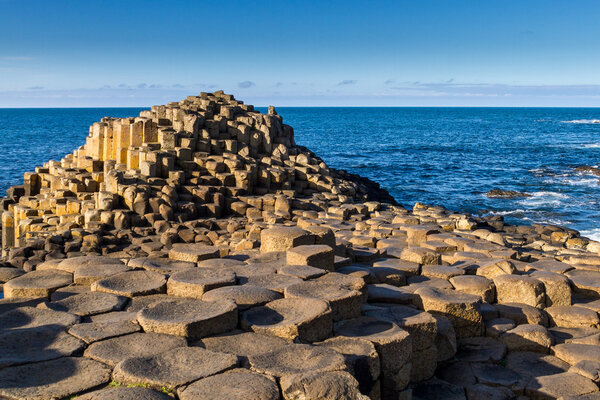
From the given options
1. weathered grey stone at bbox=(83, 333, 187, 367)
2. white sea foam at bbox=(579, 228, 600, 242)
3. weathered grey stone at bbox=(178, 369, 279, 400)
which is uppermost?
weathered grey stone at bbox=(178, 369, 279, 400)

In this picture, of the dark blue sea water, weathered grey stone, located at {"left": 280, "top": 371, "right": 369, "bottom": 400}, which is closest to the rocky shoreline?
weathered grey stone, located at {"left": 280, "top": 371, "right": 369, "bottom": 400}

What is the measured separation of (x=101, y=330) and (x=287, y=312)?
82.1 inches

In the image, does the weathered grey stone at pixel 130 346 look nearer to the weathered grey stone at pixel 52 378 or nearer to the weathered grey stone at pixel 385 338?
the weathered grey stone at pixel 52 378

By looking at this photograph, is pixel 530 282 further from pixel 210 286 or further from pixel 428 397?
pixel 210 286

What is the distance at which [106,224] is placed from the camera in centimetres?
1598

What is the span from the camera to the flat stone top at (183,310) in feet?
21.3

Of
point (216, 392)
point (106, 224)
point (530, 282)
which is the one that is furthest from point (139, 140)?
point (216, 392)

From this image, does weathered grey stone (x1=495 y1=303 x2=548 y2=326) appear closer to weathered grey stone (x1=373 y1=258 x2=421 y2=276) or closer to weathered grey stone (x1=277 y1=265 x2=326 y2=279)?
weathered grey stone (x1=373 y1=258 x2=421 y2=276)

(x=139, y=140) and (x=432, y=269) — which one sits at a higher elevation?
(x=139, y=140)

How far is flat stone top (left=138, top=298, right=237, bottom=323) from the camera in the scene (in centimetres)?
648

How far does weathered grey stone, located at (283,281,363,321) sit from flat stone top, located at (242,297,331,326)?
0.61 feet

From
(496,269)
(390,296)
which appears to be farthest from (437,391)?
(496,269)

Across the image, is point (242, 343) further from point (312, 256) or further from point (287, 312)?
point (312, 256)

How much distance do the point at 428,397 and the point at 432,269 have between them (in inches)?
142
